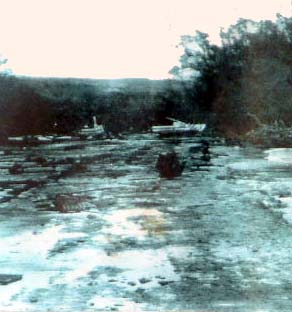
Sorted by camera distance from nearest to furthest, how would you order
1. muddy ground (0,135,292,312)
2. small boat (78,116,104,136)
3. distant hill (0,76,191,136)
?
muddy ground (0,135,292,312) → distant hill (0,76,191,136) → small boat (78,116,104,136)

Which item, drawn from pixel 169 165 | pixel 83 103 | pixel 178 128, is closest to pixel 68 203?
pixel 83 103

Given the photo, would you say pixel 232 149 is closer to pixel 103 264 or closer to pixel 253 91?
pixel 253 91

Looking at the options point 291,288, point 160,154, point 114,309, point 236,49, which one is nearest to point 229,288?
point 291,288

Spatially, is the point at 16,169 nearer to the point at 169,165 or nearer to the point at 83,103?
the point at 83,103

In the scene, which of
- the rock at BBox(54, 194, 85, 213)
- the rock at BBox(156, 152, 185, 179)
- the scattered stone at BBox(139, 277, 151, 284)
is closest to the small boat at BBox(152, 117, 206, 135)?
the rock at BBox(156, 152, 185, 179)

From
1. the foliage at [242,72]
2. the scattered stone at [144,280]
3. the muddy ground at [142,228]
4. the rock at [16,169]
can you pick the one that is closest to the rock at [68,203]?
the muddy ground at [142,228]

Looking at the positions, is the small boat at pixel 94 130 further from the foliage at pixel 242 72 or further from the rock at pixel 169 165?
the foliage at pixel 242 72

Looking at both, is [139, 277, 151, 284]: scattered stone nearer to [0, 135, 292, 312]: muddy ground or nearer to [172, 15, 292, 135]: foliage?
[0, 135, 292, 312]: muddy ground
